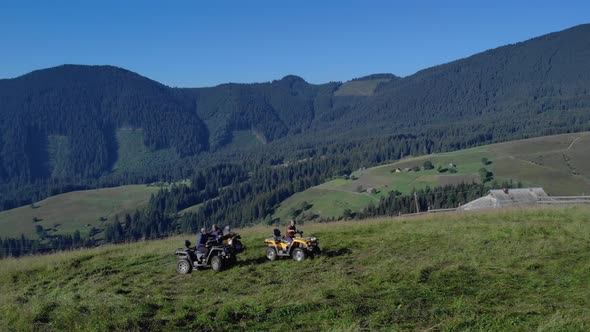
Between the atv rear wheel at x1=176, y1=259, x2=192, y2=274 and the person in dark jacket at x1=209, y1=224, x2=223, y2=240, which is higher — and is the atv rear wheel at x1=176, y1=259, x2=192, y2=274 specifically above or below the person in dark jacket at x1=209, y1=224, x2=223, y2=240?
below

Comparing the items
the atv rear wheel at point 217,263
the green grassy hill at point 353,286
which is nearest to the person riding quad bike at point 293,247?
the green grassy hill at point 353,286

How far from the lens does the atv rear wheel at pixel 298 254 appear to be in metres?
21.5

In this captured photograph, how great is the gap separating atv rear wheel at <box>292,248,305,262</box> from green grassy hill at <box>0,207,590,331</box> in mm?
706

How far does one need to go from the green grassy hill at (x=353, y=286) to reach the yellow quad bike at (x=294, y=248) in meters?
0.71

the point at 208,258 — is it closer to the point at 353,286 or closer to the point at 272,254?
the point at 272,254

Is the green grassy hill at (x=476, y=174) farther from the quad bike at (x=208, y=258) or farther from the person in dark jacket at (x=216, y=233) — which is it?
the quad bike at (x=208, y=258)

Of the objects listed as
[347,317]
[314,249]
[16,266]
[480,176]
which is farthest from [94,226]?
[347,317]

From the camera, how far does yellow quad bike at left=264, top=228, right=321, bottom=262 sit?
2155 cm

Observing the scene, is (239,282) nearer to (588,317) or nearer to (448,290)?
(448,290)

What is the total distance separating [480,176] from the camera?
4345 inches

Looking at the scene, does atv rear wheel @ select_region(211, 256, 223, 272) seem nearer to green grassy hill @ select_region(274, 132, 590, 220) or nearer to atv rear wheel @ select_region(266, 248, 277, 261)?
atv rear wheel @ select_region(266, 248, 277, 261)

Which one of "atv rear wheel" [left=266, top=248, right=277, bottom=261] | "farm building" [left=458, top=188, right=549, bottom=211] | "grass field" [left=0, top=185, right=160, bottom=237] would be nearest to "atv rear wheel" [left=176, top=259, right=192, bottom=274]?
"atv rear wheel" [left=266, top=248, right=277, bottom=261]

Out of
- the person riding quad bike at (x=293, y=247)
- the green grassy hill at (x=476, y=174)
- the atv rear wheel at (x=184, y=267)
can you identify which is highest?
the person riding quad bike at (x=293, y=247)

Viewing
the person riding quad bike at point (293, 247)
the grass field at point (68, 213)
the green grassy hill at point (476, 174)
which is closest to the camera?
the person riding quad bike at point (293, 247)
